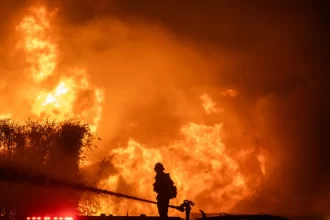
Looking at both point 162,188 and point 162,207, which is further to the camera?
point 162,188

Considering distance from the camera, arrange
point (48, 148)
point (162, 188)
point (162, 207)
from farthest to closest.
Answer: point (48, 148), point (162, 188), point (162, 207)

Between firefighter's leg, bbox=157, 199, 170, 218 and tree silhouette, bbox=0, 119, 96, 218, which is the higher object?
tree silhouette, bbox=0, 119, 96, 218

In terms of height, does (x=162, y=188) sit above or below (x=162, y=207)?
above

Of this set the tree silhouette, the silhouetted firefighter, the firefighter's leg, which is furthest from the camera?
the tree silhouette

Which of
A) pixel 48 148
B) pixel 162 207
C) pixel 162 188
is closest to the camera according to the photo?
pixel 162 207

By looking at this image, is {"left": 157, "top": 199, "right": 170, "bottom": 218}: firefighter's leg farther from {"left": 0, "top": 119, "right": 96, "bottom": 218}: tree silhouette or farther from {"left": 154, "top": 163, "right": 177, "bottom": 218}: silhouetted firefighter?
{"left": 0, "top": 119, "right": 96, "bottom": 218}: tree silhouette

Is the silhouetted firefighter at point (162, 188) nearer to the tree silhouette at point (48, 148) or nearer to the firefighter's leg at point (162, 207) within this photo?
the firefighter's leg at point (162, 207)

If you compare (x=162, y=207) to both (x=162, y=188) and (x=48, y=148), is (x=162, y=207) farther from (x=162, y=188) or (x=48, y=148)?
(x=48, y=148)

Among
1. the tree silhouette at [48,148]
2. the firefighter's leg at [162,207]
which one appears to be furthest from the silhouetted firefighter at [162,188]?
the tree silhouette at [48,148]

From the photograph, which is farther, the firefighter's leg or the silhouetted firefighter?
the silhouetted firefighter

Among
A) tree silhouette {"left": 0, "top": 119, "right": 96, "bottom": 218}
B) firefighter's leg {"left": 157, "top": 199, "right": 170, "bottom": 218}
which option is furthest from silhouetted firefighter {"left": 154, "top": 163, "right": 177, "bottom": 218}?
tree silhouette {"left": 0, "top": 119, "right": 96, "bottom": 218}

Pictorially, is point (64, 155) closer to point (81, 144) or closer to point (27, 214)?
point (81, 144)

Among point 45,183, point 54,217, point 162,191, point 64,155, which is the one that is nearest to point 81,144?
point 64,155

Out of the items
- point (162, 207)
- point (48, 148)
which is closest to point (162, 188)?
point (162, 207)
